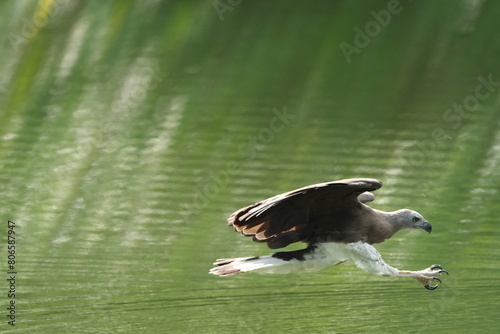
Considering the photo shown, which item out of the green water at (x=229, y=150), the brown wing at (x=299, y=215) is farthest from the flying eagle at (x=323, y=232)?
the green water at (x=229, y=150)

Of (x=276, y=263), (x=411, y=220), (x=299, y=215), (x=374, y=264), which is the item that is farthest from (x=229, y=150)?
(x=276, y=263)

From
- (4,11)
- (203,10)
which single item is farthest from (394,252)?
(4,11)

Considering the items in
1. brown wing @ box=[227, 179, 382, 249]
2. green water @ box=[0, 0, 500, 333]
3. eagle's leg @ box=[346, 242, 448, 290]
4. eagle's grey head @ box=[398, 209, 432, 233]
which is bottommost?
green water @ box=[0, 0, 500, 333]

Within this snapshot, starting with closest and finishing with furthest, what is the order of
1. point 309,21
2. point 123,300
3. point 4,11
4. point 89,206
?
1. point 123,300
2. point 89,206
3. point 309,21
4. point 4,11

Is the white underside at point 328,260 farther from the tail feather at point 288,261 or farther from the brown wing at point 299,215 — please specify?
the brown wing at point 299,215

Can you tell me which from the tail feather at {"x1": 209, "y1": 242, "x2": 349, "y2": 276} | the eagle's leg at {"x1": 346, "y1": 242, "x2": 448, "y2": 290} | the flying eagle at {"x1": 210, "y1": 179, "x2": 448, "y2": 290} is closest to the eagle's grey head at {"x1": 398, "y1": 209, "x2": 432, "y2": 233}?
the flying eagle at {"x1": 210, "y1": 179, "x2": 448, "y2": 290}

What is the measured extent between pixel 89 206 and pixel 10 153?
111 inches

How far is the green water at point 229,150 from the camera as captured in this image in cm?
1248

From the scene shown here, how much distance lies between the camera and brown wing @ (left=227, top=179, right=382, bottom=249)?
997 cm

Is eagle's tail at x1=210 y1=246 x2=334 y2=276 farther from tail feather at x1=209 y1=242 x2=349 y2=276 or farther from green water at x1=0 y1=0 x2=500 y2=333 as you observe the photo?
green water at x1=0 y1=0 x2=500 y2=333

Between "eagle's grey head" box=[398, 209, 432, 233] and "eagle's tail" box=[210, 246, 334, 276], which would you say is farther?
"eagle's grey head" box=[398, 209, 432, 233]

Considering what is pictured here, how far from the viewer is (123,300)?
498 inches

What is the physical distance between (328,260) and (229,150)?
752 centimetres

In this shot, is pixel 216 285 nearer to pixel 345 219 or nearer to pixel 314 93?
pixel 345 219
